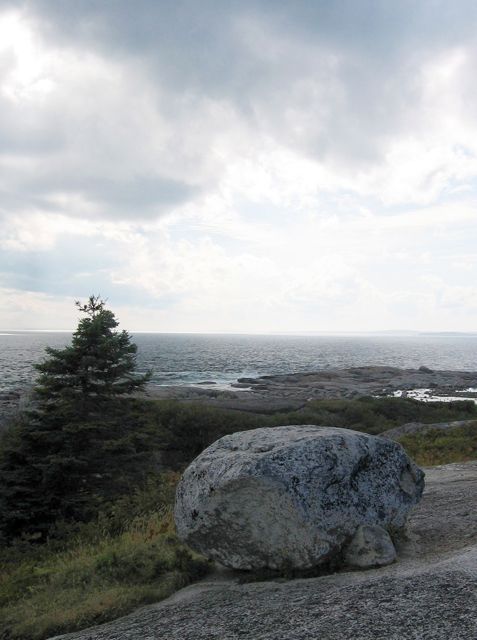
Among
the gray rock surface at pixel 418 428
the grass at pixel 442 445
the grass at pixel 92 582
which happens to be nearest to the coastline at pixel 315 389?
the gray rock surface at pixel 418 428

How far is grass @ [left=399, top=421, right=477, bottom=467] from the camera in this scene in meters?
17.6

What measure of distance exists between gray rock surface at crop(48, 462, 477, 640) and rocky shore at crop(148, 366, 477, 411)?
32116mm

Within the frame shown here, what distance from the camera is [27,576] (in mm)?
8883

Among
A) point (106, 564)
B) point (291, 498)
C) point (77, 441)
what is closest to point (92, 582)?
point (106, 564)

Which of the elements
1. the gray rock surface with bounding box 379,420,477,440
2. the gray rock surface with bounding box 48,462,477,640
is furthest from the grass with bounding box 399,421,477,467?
the gray rock surface with bounding box 48,462,477,640

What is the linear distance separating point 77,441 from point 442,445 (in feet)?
47.6

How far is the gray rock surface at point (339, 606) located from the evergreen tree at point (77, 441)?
8.35 m

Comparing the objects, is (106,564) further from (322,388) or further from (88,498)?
(322,388)

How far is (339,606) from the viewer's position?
210 inches

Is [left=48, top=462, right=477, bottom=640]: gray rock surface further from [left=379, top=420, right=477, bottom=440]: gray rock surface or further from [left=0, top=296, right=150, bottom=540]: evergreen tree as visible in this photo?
[left=379, top=420, right=477, bottom=440]: gray rock surface

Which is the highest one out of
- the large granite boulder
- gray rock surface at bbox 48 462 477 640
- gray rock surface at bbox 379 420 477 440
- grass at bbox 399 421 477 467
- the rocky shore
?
the large granite boulder

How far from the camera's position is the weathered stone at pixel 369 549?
6.54 m

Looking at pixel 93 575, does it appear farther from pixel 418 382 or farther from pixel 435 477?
pixel 418 382

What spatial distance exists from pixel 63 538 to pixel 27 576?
11.2ft
